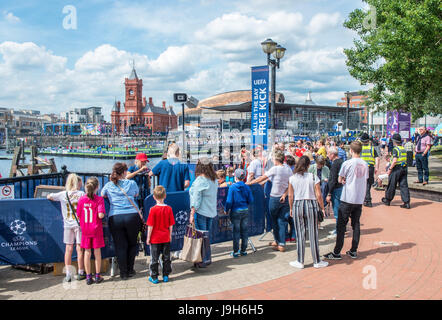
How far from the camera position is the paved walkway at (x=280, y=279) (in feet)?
14.9

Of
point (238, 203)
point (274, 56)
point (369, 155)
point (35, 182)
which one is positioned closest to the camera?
point (238, 203)

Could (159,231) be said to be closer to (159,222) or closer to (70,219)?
(159,222)

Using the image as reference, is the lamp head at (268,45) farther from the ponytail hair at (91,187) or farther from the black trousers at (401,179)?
the ponytail hair at (91,187)

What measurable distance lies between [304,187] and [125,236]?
2.80 m

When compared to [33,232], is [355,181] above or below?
above

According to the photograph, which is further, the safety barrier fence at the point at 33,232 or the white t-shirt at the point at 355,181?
the white t-shirt at the point at 355,181

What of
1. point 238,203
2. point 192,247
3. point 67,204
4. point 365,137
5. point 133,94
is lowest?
point 192,247

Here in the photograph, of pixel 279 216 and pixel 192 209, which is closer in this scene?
pixel 192 209

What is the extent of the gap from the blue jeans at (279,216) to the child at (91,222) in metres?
2.95

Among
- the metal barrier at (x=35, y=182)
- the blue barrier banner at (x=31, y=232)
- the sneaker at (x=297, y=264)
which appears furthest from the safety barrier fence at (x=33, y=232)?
the sneaker at (x=297, y=264)

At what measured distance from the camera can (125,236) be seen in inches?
203

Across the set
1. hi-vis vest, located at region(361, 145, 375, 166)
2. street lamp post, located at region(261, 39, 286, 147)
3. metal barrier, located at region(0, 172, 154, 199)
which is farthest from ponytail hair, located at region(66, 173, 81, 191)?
street lamp post, located at region(261, 39, 286, 147)

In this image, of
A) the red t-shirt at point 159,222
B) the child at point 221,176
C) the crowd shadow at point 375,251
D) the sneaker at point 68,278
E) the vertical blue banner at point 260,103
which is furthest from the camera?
the vertical blue banner at point 260,103

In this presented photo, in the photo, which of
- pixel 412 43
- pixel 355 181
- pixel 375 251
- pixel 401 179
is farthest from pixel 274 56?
pixel 375 251
